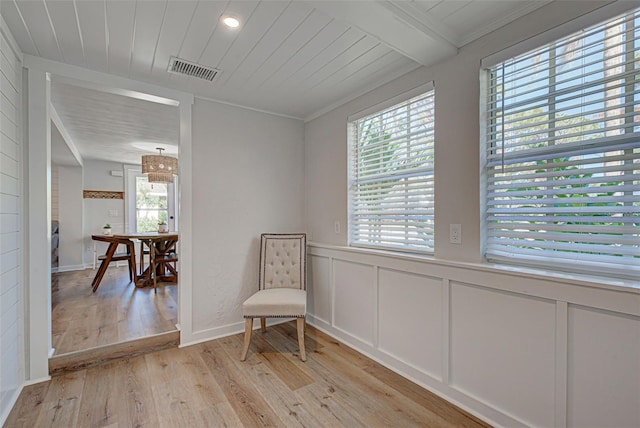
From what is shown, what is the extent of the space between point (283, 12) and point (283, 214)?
6.77 feet

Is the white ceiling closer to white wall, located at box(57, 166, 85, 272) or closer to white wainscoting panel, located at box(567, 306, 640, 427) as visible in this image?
white wainscoting panel, located at box(567, 306, 640, 427)

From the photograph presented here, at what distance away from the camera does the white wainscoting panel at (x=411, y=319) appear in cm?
198

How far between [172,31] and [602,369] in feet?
9.46

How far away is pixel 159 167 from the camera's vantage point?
4.48 meters

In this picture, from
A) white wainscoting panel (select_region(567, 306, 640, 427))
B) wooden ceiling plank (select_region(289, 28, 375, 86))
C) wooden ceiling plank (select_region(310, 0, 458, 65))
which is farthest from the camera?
wooden ceiling plank (select_region(289, 28, 375, 86))

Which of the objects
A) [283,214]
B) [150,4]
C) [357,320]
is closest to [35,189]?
[150,4]

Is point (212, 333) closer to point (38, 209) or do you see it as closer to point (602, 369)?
point (38, 209)

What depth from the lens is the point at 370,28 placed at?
1631 mm

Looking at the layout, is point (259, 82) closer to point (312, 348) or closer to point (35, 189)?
point (35, 189)

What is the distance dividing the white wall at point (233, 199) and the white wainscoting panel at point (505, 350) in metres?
2.03

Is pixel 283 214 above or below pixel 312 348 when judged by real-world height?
above

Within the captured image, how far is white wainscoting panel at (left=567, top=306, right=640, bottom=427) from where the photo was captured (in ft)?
4.09

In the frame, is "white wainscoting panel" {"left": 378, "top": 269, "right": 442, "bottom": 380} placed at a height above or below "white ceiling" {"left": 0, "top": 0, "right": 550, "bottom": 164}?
below

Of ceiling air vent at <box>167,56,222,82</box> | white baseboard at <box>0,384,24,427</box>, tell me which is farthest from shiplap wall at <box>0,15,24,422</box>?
ceiling air vent at <box>167,56,222,82</box>
